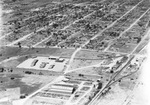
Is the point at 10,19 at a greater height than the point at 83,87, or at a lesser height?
greater

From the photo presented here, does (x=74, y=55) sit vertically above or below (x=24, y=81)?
above

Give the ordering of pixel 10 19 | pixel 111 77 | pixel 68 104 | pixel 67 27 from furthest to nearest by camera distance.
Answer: pixel 10 19 → pixel 67 27 → pixel 111 77 → pixel 68 104

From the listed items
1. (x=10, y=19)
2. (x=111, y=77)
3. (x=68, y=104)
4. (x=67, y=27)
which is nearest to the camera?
(x=68, y=104)

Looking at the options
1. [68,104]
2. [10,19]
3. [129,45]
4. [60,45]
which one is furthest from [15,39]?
[68,104]

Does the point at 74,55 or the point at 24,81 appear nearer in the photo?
the point at 24,81

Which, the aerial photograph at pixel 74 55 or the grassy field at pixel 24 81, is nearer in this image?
the aerial photograph at pixel 74 55

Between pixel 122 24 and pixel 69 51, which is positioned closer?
pixel 69 51

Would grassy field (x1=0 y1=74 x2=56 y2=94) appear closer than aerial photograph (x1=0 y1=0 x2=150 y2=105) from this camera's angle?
No

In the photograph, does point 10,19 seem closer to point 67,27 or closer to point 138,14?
point 67,27
